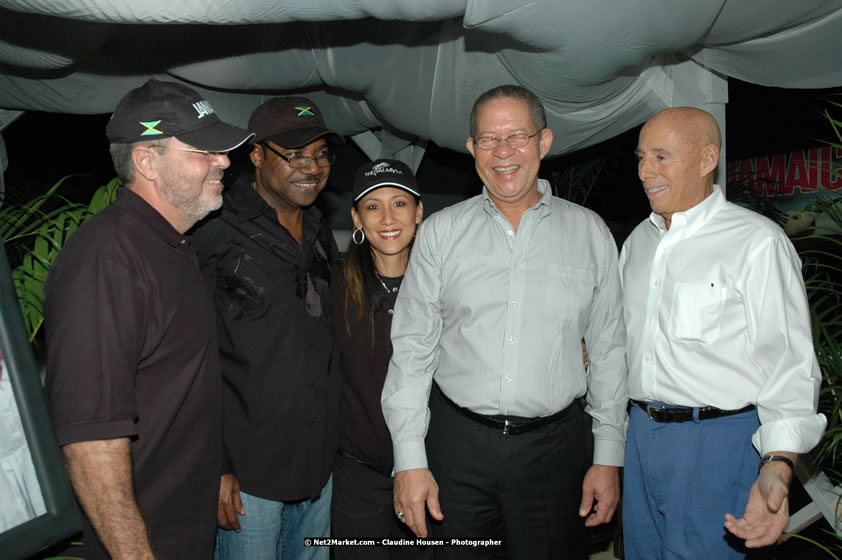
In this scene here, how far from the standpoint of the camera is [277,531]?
2051 mm

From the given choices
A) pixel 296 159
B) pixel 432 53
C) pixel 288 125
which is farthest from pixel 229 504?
pixel 432 53

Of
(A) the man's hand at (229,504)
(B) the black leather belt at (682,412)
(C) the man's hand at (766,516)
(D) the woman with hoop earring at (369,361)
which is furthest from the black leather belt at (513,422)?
(A) the man's hand at (229,504)

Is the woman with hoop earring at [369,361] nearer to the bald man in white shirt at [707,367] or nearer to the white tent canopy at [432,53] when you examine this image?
the white tent canopy at [432,53]

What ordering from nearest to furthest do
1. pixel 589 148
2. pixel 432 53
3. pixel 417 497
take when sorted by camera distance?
pixel 417 497
pixel 432 53
pixel 589 148

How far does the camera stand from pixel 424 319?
73.9 inches

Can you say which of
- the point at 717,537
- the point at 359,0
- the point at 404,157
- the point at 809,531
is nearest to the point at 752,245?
the point at 717,537

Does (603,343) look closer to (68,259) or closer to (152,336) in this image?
(152,336)

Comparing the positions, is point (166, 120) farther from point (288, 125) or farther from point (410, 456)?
point (410, 456)

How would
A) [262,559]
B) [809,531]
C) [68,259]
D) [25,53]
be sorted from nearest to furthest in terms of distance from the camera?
[68,259] → [262,559] → [25,53] → [809,531]

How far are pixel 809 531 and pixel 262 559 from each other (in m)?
3.45

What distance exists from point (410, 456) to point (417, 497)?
0.11 m

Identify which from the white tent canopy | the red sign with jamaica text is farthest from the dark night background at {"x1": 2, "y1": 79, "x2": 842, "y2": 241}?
the white tent canopy

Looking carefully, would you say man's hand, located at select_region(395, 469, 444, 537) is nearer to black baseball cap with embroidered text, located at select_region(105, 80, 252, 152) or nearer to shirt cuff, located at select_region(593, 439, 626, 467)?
shirt cuff, located at select_region(593, 439, 626, 467)

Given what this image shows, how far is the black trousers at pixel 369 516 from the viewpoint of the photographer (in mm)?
2059
